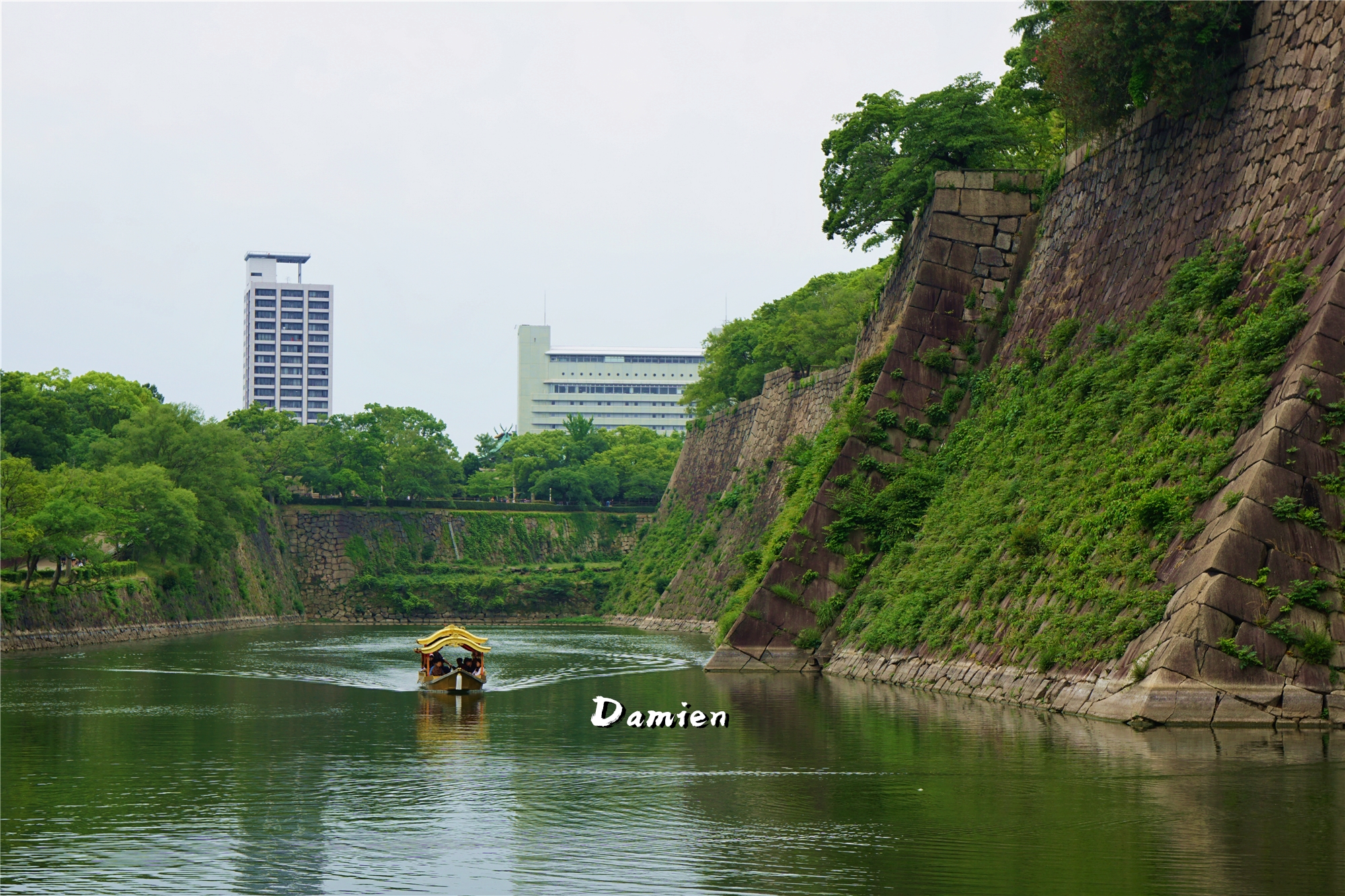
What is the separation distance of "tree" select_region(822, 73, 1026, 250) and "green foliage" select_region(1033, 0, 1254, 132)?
11.0 metres

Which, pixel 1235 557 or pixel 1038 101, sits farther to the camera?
pixel 1038 101

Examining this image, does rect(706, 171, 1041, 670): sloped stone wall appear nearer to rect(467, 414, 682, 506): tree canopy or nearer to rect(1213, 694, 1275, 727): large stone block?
rect(1213, 694, 1275, 727): large stone block

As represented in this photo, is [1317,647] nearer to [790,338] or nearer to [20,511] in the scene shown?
[20,511]

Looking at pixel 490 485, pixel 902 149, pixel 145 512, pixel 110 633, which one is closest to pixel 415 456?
pixel 490 485

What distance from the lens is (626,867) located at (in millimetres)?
11789

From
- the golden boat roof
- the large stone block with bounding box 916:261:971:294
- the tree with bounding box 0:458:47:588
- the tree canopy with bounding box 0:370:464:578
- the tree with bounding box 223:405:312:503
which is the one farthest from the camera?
the tree with bounding box 223:405:312:503

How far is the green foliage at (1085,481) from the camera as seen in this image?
69.5 ft

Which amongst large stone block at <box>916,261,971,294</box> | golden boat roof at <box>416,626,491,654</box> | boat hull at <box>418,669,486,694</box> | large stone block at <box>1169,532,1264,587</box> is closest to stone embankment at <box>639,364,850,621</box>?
large stone block at <box>916,261,971,294</box>

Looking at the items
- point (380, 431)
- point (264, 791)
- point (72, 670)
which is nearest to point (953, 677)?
point (264, 791)

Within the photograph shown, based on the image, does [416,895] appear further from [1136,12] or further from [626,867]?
[1136,12]

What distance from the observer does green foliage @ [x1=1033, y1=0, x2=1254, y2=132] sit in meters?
25.8

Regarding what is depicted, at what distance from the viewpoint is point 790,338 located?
239 feet

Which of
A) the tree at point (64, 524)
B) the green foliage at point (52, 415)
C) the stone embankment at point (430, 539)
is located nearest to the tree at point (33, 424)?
the green foliage at point (52, 415)

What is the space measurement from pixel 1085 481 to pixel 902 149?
852 inches
